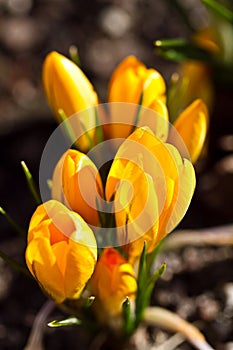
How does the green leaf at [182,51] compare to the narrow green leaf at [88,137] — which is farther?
the green leaf at [182,51]

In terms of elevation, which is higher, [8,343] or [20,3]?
[20,3]

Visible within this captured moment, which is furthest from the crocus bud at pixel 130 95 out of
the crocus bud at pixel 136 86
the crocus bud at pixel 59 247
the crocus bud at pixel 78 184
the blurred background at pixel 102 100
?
the blurred background at pixel 102 100

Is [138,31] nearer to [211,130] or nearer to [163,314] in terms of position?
[211,130]

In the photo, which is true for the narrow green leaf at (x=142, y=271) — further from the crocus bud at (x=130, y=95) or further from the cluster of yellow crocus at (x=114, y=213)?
the crocus bud at (x=130, y=95)

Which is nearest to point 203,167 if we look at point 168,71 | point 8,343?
point 168,71

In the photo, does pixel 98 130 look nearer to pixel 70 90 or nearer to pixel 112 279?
pixel 70 90

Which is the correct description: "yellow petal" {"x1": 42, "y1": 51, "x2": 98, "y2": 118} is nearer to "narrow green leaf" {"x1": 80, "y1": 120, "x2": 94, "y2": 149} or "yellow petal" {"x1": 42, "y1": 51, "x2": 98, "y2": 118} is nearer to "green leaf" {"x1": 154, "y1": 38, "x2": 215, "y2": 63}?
"narrow green leaf" {"x1": 80, "y1": 120, "x2": 94, "y2": 149}
